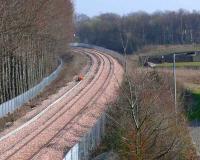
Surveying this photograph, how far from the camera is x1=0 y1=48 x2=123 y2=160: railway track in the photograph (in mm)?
32719

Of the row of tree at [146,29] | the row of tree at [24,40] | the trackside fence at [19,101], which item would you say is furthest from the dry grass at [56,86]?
the row of tree at [146,29]

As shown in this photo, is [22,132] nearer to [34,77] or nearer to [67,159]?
[67,159]

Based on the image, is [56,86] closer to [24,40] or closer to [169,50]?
[24,40]

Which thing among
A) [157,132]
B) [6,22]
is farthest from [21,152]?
[6,22]

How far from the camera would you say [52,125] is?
40.7 meters

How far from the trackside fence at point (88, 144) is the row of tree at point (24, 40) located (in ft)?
58.5

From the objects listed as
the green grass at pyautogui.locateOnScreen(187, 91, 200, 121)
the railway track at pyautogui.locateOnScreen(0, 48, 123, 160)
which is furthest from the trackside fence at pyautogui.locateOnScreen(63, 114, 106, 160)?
the green grass at pyautogui.locateOnScreen(187, 91, 200, 121)

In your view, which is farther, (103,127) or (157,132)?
(103,127)

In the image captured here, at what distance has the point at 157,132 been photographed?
2542cm

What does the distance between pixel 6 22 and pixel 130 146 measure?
29716mm

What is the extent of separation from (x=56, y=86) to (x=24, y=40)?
391 inches

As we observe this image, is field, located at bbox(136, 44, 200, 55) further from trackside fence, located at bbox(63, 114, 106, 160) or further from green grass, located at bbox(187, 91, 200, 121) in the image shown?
trackside fence, located at bbox(63, 114, 106, 160)

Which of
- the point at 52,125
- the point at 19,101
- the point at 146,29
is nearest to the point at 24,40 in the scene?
the point at 19,101

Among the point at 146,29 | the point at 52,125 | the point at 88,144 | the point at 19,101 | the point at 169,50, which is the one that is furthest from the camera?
the point at 146,29
